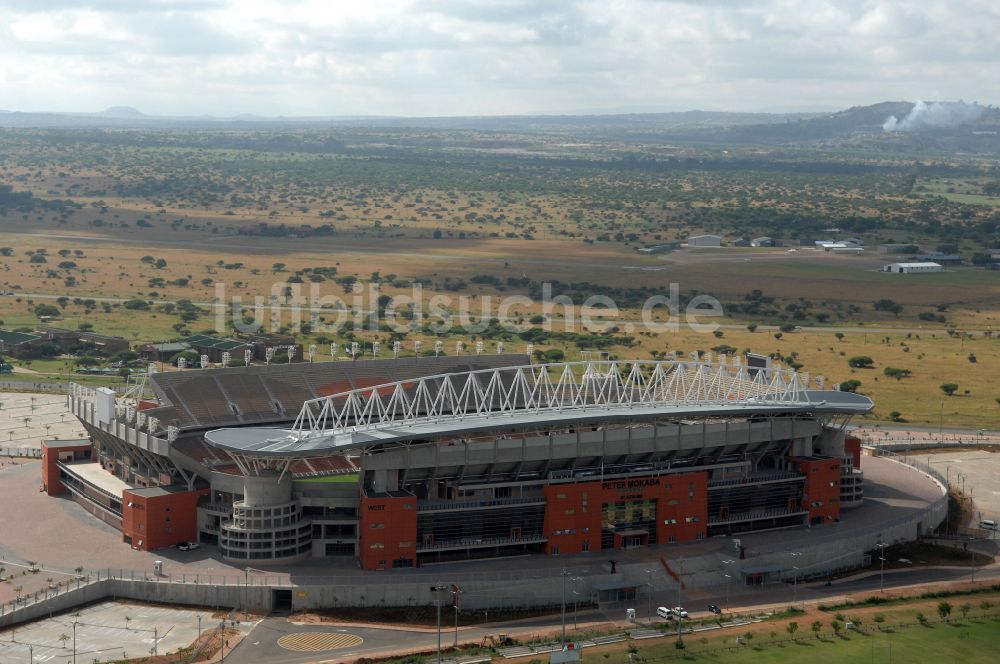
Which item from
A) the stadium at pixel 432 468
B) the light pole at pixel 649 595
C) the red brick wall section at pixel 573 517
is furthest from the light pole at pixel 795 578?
the red brick wall section at pixel 573 517

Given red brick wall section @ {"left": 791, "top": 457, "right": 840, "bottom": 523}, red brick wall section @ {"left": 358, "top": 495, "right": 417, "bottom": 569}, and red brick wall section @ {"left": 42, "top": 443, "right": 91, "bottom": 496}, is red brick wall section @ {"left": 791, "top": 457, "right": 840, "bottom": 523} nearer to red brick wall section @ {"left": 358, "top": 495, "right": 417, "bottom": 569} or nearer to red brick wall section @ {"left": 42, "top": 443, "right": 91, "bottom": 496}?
red brick wall section @ {"left": 358, "top": 495, "right": 417, "bottom": 569}

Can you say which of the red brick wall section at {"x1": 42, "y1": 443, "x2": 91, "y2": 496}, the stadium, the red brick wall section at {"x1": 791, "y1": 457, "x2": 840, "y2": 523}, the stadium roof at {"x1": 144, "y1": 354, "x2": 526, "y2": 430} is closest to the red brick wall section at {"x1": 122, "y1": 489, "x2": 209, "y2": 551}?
the stadium

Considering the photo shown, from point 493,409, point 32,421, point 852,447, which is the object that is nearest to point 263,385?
point 493,409

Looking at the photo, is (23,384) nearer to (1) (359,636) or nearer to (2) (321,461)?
(2) (321,461)

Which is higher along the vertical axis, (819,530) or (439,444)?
(439,444)

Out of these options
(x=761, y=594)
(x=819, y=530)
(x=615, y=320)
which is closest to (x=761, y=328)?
(x=615, y=320)

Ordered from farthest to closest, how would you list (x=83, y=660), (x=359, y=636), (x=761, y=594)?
(x=761, y=594), (x=359, y=636), (x=83, y=660)
